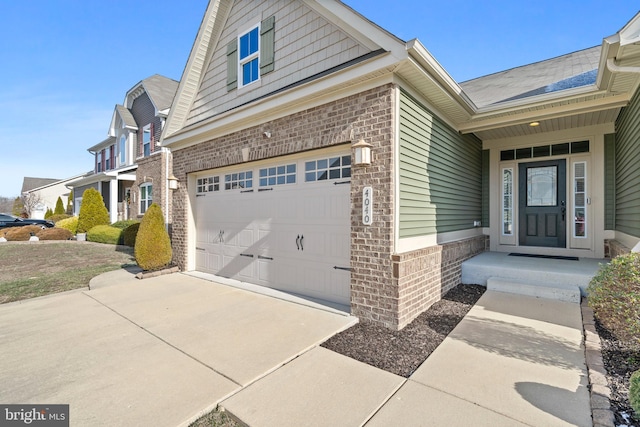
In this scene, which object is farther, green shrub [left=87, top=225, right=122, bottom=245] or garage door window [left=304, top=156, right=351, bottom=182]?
green shrub [left=87, top=225, right=122, bottom=245]

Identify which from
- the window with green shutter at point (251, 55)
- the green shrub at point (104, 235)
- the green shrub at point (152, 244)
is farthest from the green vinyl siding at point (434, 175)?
the green shrub at point (104, 235)

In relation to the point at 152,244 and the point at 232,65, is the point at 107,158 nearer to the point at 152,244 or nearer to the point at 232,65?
the point at 152,244

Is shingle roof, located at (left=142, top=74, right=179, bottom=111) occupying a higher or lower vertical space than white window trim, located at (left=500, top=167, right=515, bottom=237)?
higher

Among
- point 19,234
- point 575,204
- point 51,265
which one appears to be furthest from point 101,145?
point 575,204

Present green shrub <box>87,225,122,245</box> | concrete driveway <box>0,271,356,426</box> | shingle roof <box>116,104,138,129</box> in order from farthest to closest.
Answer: shingle roof <box>116,104,138,129</box> → green shrub <box>87,225,122,245</box> → concrete driveway <box>0,271,356,426</box>

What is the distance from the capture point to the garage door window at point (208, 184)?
23.9 ft

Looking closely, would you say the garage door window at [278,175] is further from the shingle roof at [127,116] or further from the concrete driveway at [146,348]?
the shingle roof at [127,116]

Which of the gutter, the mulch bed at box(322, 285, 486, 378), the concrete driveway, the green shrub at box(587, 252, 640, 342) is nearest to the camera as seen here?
the concrete driveway

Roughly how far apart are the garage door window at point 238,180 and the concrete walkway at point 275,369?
2.77 m

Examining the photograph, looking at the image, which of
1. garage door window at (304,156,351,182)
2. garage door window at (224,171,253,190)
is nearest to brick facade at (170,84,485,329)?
garage door window at (304,156,351,182)

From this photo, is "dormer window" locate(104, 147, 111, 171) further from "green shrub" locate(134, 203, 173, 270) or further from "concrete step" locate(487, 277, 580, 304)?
"concrete step" locate(487, 277, 580, 304)

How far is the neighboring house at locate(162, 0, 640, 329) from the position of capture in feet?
13.6

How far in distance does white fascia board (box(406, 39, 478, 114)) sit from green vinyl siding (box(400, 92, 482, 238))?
418mm

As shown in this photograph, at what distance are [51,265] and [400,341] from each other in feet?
33.5
